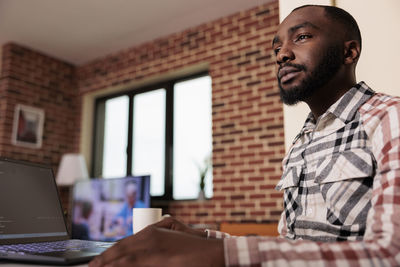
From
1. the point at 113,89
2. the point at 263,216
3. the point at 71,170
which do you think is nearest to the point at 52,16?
the point at 113,89

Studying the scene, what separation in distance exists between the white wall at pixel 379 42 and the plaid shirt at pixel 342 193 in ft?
1.17

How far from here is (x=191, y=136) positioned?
13.7 feet

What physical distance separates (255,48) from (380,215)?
10.5ft

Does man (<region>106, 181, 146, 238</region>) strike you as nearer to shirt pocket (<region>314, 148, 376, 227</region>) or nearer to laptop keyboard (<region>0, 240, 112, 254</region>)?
laptop keyboard (<region>0, 240, 112, 254</region>)

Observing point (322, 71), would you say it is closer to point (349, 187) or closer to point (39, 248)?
point (349, 187)

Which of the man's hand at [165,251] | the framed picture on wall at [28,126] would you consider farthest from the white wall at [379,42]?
the framed picture on wall at [28,126]

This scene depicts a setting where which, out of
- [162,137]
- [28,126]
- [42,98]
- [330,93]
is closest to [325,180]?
[330,93]

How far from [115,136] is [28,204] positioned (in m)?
3.89

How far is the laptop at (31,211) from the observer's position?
1.00 m

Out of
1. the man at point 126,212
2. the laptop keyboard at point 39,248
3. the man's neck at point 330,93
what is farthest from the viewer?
the man at point 126,212

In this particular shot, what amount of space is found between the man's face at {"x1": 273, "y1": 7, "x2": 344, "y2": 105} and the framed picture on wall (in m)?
4.17

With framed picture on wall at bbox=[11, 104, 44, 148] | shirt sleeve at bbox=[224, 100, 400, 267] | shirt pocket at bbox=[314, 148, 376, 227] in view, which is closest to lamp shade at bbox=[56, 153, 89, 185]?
framed picture on wall at bbox=[11, 104, 44, 148]

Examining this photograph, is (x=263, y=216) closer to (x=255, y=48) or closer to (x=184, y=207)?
(x=184, y=207)

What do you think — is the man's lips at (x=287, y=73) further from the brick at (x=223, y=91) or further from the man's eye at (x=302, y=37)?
the brick at (x=223, y=91)
